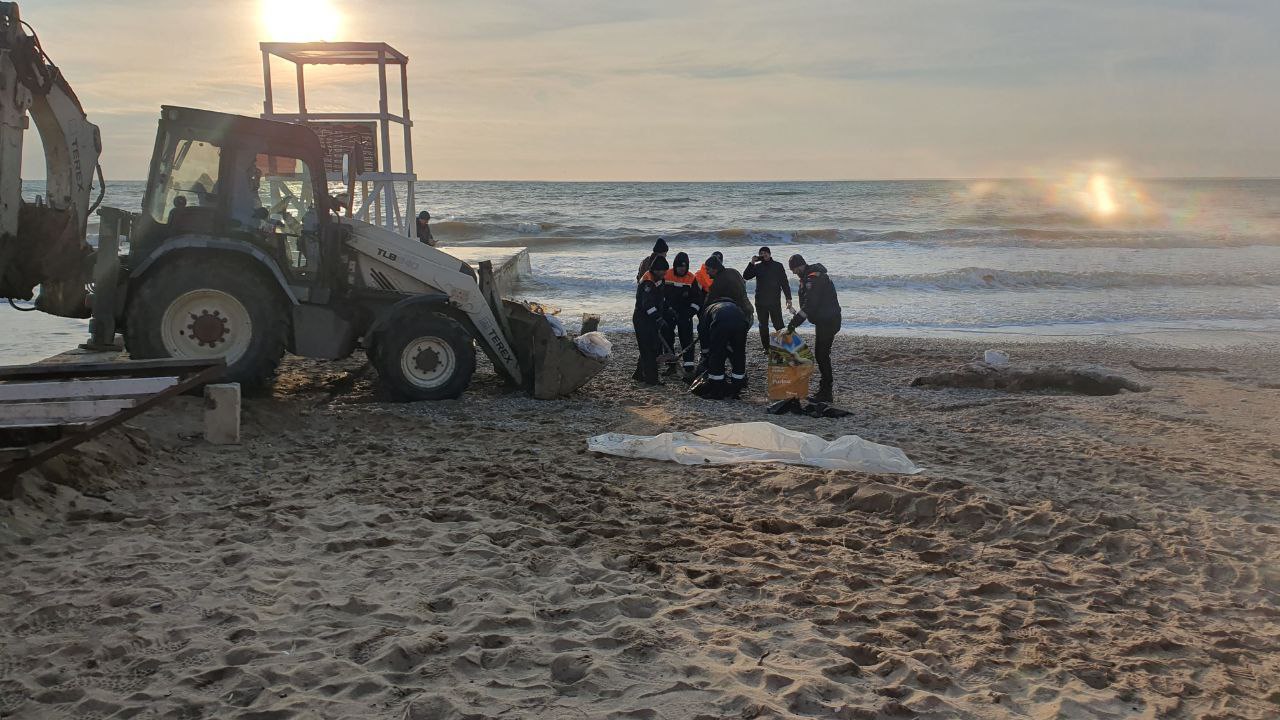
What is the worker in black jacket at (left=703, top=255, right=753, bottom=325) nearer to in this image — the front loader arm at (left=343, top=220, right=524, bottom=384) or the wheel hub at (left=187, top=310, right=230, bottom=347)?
the front loader arm at (left=343, top=220, right=524, bottom=384)

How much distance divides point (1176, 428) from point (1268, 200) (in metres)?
73.0

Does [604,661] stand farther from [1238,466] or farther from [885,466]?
[1238,466]

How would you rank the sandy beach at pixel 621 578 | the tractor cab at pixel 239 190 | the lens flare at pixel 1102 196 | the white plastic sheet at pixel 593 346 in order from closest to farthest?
1. the sandy beach at pixel 621 578
2. the tractor cab at pixel 239 190
3. the white plastic sheet at pixel 593 346
4. the lens flare at pixel 1102 196

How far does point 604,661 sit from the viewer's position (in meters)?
3.84

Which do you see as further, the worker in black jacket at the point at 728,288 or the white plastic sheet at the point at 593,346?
the worker in black jacket at the point at 728,288

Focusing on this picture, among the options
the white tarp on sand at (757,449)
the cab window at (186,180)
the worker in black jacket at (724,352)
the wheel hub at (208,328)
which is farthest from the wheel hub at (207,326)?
the worker in black jacket at (724,352)

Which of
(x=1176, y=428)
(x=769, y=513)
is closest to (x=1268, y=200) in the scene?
(x=1176, y=428)

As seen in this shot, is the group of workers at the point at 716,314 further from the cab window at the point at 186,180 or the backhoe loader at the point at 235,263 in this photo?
the cab window at the point at 186,180

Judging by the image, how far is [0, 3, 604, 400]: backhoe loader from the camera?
24.5 feet

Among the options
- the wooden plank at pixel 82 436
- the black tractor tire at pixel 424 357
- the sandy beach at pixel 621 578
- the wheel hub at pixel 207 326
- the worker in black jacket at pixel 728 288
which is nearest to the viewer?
the sandy beach at pixel 621 578

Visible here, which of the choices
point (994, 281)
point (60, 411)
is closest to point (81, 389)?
point (60, 411)

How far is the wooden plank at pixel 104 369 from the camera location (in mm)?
6578

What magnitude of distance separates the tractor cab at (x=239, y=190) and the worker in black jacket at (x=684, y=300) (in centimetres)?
399

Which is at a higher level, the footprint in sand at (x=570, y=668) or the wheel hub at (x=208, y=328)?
the wheel hub at (x=208, y=328)
